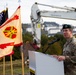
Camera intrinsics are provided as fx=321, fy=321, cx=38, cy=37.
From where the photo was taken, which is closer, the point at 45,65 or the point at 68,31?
the point at 45,65

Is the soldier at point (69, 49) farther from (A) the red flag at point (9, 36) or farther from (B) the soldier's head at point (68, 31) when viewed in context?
(A) the red flag at point (9, 36)

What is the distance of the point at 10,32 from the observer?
9781 millimetres

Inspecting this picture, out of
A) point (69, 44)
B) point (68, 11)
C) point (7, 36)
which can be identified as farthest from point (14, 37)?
point (68, 11)

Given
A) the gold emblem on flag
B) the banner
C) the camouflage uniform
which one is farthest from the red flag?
the camouflage uniform

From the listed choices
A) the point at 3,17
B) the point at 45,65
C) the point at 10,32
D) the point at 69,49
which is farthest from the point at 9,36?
the point at 45,65

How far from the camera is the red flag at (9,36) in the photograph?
979 cm

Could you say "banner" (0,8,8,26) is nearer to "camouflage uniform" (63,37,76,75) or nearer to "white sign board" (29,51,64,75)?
"camouflage uniform" (63,37,76,75)

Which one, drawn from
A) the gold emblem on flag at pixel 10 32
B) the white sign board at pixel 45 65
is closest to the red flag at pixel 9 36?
the gold emblem on flag at pixel 10 32

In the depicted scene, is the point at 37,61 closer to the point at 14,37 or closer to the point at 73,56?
the point at 73,56

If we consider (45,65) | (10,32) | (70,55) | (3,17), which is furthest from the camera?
(3,17)

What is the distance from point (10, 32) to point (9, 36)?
15 cm

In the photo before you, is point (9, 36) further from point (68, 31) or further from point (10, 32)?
point (68, 31)

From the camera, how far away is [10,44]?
9.80 metres

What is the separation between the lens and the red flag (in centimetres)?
979
